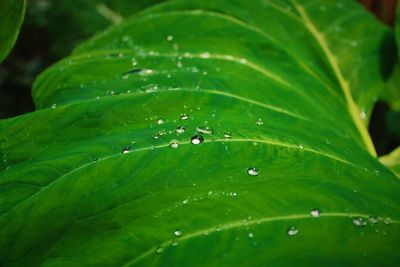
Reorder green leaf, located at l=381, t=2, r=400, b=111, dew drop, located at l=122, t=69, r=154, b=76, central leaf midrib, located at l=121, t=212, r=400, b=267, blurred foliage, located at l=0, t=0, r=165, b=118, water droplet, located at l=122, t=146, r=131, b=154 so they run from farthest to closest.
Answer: blurred foliage, located at l=0, t=0, r=165, b=118, green leaf, located at l=381, t=2, r=400, b=111, dew drop, located at l=122, t=69, r=154, b=76, water droplet, located at l=122, t=146, r=131, b=154, central leaf midrib, located at l=121, t=212, r=400, b=267

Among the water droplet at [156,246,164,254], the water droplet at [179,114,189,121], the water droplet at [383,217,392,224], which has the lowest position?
the water droplet at [383,217,392,224]

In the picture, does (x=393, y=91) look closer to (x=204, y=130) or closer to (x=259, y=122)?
(x=259, y=122)

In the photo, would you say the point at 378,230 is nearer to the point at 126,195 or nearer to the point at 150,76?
the point at 126,195

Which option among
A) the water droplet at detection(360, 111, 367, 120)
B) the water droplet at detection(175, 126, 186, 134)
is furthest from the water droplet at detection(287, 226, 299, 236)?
the water droplet at detection(360, 111, 367, 120)

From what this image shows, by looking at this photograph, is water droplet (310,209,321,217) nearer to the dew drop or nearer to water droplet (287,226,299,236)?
water droplet (287,226,299,236)

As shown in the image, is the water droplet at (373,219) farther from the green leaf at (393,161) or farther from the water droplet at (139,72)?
the water droplet at (139,72)
